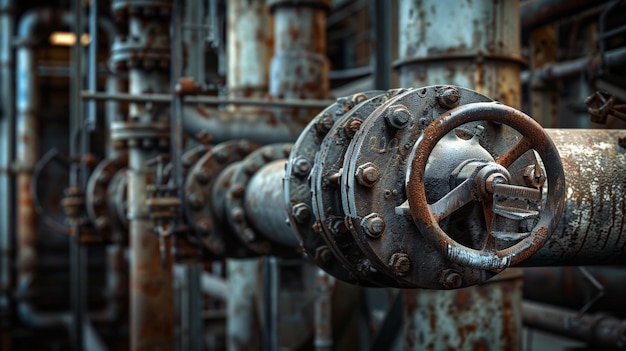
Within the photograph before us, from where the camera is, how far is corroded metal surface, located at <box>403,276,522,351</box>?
7.50 ft

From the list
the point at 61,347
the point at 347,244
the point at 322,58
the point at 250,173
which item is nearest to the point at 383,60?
the point at 322,58

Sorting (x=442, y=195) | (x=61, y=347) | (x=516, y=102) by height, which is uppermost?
(x=516, y=102)

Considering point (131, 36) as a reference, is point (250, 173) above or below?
below

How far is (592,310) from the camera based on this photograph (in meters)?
3.44

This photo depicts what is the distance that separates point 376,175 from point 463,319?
3.65 ft

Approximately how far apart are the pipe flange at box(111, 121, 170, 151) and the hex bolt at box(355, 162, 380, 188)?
2.63m

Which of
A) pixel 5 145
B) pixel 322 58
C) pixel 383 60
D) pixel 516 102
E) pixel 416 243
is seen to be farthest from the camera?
pixel 5 145

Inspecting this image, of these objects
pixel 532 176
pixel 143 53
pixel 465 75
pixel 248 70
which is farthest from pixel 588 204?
pixel 248 70

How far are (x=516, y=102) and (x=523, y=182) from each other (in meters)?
0.99

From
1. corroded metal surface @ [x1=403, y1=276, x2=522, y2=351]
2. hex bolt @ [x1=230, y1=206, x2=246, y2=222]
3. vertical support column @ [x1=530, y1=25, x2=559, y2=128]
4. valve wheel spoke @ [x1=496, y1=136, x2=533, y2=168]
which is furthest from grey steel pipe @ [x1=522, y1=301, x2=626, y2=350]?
valve wheel spoke @ [x1=496, y1=136, x2=533, y2=168]

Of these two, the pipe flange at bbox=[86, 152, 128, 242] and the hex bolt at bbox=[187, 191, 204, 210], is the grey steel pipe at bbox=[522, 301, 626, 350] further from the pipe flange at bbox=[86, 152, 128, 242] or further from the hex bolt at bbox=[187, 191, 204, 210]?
the pipe flange at bbox=[86, 152, 128, 242]

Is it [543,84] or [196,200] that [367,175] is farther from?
[543,84]

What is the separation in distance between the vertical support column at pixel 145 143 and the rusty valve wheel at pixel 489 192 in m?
2.68

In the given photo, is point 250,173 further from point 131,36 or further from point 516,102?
point 131,36
